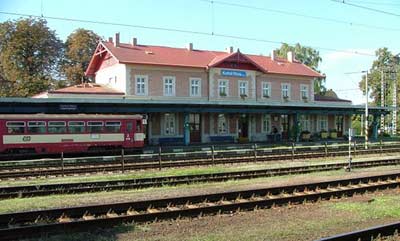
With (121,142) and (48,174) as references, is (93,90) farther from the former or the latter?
(48,174)

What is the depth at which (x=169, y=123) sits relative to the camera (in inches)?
1526

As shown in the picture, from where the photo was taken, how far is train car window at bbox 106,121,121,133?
2738 centimetres

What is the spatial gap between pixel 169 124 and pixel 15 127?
15570 mm

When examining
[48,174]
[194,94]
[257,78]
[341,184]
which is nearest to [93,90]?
[194,94]

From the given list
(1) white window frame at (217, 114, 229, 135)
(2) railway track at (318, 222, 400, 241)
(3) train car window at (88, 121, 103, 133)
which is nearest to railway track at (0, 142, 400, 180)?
(3) train car window at (88, 121, 103, 133)

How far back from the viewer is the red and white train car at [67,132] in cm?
2489

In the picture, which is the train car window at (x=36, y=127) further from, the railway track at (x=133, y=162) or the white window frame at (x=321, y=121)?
the white window frame at (x=321, y=121)

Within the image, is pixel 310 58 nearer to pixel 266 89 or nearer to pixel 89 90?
pixel 266 89

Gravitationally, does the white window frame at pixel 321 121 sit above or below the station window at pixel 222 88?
below

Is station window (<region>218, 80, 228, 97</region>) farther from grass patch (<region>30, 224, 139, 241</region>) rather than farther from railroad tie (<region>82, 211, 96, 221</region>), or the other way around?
grass patch (<region>30, 224, 139, 241</region>)

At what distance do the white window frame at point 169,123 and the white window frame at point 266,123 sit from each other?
9.56 metres

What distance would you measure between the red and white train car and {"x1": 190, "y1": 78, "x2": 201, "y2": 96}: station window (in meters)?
14.2

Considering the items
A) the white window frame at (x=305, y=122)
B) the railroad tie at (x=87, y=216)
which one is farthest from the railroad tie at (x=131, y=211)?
the white window frame at (x=305, y=122)

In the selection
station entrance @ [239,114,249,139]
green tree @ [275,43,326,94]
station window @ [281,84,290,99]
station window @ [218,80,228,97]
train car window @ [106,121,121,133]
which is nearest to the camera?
train car window @ [106,121,121,133]
